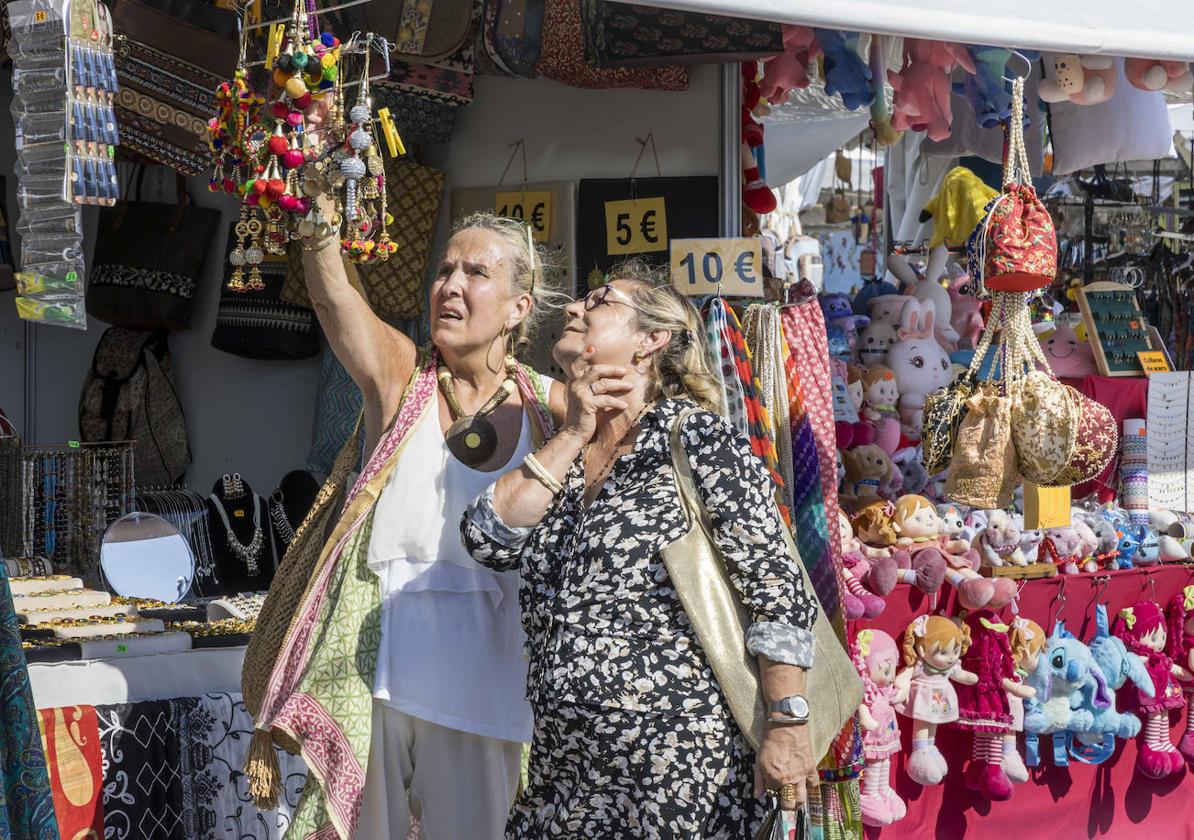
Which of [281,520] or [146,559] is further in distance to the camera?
[281,520]

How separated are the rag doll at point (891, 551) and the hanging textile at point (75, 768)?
2.24 metres

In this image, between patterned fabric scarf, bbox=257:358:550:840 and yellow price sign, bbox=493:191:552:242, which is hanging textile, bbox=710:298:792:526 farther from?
yellow price sign, bbox=493:191:552:242

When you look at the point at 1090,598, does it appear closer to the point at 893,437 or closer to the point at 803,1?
the point at 893,437

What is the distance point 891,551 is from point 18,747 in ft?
9.71

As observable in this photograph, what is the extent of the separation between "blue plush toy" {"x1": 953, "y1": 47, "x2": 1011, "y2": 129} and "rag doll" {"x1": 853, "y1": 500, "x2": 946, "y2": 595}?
50.6 inches

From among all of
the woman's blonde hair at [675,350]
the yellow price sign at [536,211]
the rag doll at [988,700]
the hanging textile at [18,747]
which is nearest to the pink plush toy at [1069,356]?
the rag doll at [988,700]

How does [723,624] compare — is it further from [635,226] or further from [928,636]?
[635,226]

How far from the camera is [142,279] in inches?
196

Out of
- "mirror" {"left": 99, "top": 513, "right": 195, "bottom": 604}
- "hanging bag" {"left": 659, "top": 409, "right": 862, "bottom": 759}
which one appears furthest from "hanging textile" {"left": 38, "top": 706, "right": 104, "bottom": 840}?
"hanging bag" {"left": 659, "top": 409, "right": 862, "bottom": 759}

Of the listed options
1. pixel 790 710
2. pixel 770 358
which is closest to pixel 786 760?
pixel 790 710

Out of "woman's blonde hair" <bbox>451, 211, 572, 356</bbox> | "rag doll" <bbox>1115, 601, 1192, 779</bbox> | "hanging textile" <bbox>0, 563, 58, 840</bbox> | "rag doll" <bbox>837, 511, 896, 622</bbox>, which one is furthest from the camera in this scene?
"rag doll" <bbox>1115, 601, 1192, 779</bbox>

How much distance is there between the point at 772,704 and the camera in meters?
2.29

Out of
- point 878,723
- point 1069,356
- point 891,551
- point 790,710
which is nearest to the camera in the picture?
point 790,710

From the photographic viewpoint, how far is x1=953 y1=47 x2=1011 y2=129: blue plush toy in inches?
178
